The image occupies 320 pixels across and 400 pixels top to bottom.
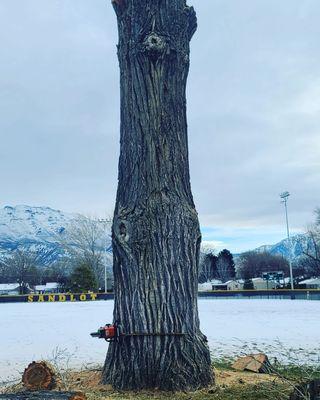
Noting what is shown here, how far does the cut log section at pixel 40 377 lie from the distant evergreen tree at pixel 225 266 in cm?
8880

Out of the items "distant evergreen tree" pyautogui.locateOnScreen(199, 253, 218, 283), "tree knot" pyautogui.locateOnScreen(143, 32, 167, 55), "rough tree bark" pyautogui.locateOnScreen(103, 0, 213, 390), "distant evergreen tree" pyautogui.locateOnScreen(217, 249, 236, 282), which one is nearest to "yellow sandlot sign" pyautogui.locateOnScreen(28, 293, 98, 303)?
"rough tree bark" pyautogui.locateOnScreen(103, 0, 213, 390)

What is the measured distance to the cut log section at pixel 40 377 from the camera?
5.43m

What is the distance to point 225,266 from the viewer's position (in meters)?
95.4

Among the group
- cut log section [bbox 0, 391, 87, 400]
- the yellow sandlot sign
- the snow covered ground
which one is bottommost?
the snow covered ground

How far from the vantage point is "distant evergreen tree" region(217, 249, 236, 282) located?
9394 cm

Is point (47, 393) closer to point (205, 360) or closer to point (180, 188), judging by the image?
point (205, 360)

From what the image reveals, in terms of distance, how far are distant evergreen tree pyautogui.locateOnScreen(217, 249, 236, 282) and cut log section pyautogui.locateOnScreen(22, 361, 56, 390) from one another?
88801mm

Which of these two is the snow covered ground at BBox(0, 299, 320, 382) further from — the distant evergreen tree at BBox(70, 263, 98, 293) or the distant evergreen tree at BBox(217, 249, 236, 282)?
the distant evergreen tree at BBox(217, 249, 236, 282)

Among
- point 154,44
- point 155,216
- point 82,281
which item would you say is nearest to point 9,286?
point 82,281

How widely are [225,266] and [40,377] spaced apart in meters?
91.4

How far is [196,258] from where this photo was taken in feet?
19.1

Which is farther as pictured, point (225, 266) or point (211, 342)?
point (225, 266)

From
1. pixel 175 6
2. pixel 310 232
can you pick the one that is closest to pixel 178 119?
pixel 175 6

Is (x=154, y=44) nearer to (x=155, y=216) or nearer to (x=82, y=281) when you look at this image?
(x=155, y=216)
